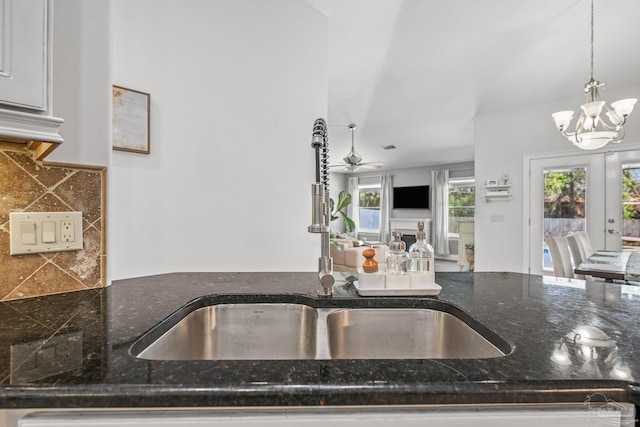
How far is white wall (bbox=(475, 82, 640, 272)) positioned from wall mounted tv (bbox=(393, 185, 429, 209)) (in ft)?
12.1

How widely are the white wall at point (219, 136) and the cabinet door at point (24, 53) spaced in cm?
79

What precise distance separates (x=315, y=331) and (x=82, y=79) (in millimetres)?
1040

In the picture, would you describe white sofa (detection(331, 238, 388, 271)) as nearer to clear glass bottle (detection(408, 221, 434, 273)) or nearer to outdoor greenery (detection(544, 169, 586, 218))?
outdoor greenery (detection(544, 169, 586, 218))

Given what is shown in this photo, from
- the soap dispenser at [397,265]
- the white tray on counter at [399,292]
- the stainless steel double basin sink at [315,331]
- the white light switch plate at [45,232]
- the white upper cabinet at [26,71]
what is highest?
the white upper cabinet at [26,71]

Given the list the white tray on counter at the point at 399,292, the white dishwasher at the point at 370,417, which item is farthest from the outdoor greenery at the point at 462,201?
the white dishwasher at the point at 370,417

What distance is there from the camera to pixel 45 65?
700 millimetres

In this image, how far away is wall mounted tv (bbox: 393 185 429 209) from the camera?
27.8ft

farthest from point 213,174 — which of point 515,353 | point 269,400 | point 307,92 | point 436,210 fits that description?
point 436,210

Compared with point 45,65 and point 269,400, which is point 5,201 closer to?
point 45,65

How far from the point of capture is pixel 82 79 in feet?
3.14

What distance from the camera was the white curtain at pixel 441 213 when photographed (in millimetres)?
8039

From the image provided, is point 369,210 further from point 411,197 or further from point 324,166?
point 324,166

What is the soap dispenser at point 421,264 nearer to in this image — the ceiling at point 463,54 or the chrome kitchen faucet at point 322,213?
the chrome kitchen faucet at point 322,213

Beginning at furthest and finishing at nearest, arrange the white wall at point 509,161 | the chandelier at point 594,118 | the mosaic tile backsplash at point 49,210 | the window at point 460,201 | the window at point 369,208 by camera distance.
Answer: the window at point 369,208 → the window at point 460,201 → the white wall at point 509,161 → the chandelier at point 594,118 → the mosaic tile backsplash at point 49,210
